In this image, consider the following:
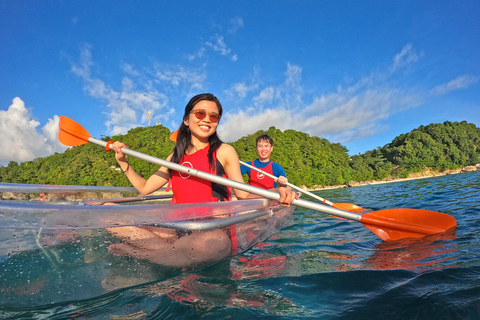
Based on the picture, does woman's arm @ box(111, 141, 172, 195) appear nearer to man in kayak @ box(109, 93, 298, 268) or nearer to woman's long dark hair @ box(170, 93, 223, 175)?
man in kayak @ box(109, 93, 298, 268)

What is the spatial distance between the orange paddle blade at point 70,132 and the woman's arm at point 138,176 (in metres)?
0.95

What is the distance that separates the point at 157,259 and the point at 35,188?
2.70m

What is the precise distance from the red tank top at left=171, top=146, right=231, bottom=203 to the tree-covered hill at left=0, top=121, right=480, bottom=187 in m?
38.2

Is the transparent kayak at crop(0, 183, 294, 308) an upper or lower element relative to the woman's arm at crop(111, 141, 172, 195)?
lower

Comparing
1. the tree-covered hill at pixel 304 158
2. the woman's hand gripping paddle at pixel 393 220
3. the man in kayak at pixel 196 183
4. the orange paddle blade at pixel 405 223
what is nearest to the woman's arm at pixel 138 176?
the man in kayak at pixel 196 183

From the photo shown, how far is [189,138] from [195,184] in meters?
0.56

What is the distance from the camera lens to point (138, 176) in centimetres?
278

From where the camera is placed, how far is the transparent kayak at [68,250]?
150 centimetres

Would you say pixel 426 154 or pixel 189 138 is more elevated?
pixel 426 154

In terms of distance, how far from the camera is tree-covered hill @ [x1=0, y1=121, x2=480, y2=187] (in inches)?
1610

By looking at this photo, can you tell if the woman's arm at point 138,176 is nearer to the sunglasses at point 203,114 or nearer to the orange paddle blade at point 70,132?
the sunglasses at point 203,114

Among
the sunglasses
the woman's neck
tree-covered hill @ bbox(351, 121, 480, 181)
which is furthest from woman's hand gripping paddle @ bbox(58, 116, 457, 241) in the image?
tree-covered hill @ bbox(351, 121, 480, 181)

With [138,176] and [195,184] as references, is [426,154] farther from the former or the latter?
[138,176]

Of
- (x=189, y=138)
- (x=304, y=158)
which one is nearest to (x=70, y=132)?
(x=189, y=138)
